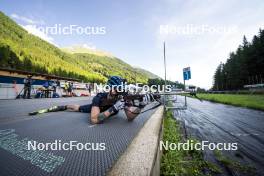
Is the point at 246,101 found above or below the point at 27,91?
below

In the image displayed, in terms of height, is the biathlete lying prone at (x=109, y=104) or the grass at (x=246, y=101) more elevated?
the biathlete lying prone at (x=109, y=104)

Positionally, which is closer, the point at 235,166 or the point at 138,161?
the point at 138,161

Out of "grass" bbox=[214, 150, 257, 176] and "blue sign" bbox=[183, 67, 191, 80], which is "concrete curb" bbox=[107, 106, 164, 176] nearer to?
"grass" bbox=[214, 150, 257, 176]

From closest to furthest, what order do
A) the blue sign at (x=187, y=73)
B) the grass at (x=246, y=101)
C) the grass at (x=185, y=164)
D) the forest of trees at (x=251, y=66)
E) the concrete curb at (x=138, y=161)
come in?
the concrete curb at (x=138, y=161)
the grass at (x=185, y=164)
the blue sign at (x=187, y=73)
the grass at (x=246, y=101)
the forest of trees at (x=251, y=66)

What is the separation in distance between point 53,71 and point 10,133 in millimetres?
89463

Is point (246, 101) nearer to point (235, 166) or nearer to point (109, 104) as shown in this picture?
point (109, 104)

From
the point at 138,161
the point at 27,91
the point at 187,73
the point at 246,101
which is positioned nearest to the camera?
the point at 138,161

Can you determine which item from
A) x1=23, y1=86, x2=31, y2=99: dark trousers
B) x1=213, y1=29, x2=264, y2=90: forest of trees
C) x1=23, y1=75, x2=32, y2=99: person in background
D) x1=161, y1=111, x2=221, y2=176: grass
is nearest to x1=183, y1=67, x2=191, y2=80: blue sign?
x1=161, y1=111, x2=221, y2=176: grass

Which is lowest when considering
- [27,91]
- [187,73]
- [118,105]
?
[118,105]

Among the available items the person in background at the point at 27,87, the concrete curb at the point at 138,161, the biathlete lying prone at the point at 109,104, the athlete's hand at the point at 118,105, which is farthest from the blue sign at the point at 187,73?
the person in background at the point at 27,87

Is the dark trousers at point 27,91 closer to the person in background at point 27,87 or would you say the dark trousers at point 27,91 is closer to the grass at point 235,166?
the person in background at point 27,87

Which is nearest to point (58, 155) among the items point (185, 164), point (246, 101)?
point (185, 164)

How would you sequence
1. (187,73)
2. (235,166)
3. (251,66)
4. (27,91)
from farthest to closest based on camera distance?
1. (251,66)
2. (27,91)
3. (187,73)
4. (235,166)

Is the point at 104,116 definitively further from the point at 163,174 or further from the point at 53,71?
the point at 53,71
